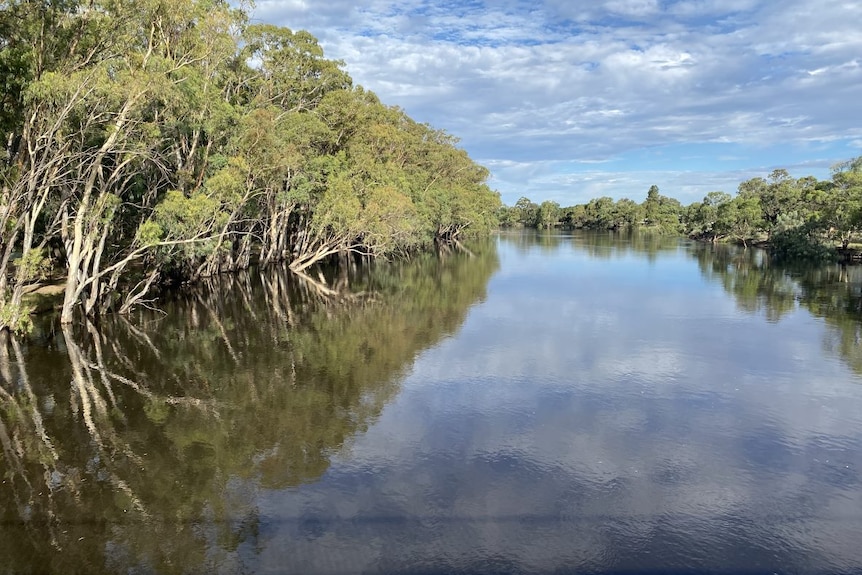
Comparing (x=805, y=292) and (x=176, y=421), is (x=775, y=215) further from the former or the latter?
(x=176, y=421)

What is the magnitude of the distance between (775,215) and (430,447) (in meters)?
95.1

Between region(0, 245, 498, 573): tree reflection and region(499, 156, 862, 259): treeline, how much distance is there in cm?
5412

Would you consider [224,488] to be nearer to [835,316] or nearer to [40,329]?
[40,329]

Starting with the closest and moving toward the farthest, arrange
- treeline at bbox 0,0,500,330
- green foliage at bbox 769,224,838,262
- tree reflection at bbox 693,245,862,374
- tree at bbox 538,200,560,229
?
treeline at bbox 0,0,500,330 < tree reflection at bbox 693,245,862,374 < green foliage at bbox 769,224,838,262 < tree at bbox 538,200,560,229

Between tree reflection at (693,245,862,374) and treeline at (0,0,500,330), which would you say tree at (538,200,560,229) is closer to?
tree reflection at (693,245,862,374)

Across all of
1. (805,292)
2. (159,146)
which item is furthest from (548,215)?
(159,146)

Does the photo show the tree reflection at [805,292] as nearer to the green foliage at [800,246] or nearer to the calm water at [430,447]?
the calm water at [430,447]

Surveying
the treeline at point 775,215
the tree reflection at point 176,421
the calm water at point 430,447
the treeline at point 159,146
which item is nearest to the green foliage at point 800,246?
the treeline at point 775,215

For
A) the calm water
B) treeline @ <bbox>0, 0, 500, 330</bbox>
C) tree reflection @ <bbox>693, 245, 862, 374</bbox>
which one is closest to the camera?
the calm water

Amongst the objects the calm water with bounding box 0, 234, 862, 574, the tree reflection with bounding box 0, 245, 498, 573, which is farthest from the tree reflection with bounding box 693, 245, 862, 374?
the tree reflection with bounding box 0, 245, 498, 573

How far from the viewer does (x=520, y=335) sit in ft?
84.1

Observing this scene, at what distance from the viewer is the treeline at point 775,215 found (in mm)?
62906

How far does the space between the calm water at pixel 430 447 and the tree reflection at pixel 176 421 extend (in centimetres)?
6

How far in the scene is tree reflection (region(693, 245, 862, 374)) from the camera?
83.1ft
